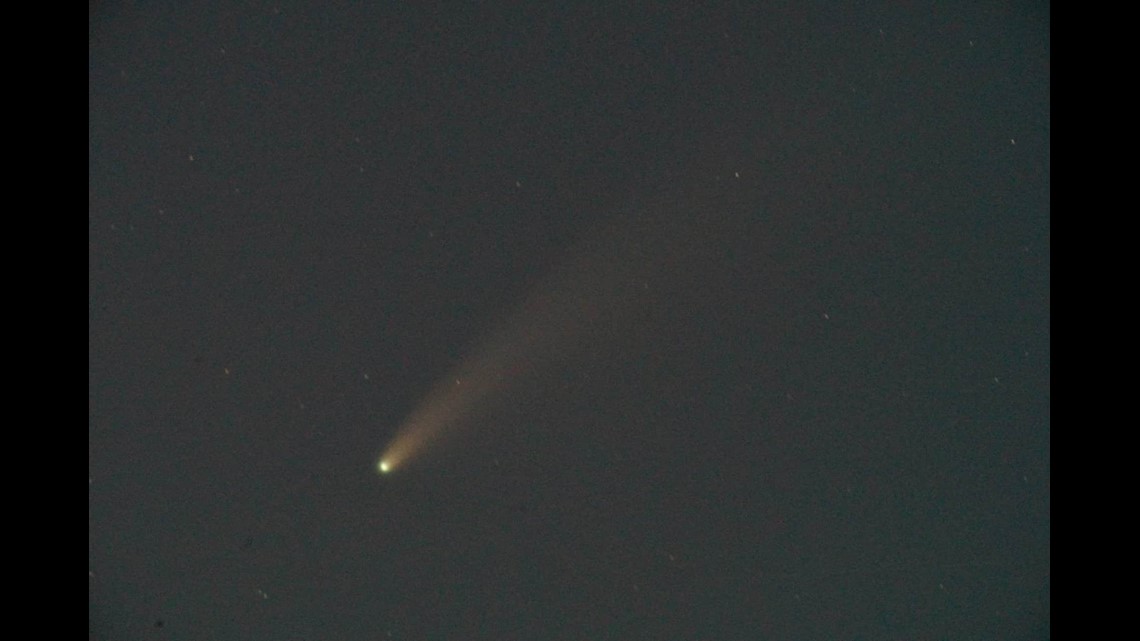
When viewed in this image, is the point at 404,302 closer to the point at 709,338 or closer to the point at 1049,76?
the point at 709,338

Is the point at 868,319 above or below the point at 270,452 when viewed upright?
below

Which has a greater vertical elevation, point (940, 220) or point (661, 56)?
point (661, 56)

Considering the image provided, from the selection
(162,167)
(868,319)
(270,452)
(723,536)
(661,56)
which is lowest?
(723,536)

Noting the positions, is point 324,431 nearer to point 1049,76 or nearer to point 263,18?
point 263,18
